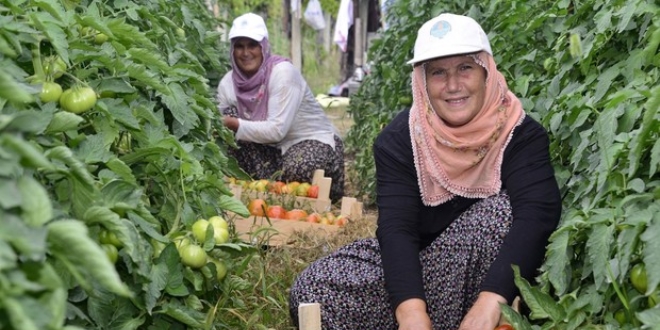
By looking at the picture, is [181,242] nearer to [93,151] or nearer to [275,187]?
[93,151]

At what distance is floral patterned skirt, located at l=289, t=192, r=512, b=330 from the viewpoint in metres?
2.95

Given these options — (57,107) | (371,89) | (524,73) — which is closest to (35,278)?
(57,107)

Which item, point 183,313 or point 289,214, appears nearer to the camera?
point 183,313

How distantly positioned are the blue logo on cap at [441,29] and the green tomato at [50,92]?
125 cm

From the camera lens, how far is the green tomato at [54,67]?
2166 mm

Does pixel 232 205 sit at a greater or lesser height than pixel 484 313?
greater

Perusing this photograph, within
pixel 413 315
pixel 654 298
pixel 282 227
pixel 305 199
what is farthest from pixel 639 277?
pixel 305 199

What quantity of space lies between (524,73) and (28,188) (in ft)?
9.17

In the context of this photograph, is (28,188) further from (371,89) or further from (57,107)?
(371,89)

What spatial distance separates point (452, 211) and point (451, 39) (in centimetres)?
55

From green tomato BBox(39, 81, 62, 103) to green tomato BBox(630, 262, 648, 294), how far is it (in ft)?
4.15

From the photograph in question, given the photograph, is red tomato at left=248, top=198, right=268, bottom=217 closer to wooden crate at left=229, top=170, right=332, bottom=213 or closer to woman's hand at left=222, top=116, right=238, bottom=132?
wooden crate at left=229, top=170, right=332, bottom=213

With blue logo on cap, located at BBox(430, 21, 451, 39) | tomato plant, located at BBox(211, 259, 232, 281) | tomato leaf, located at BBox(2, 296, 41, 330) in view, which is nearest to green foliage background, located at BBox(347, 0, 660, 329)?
blue logo on cap, located at BBox(430, 21, 451, 39)

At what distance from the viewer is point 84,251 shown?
127 centimetres
